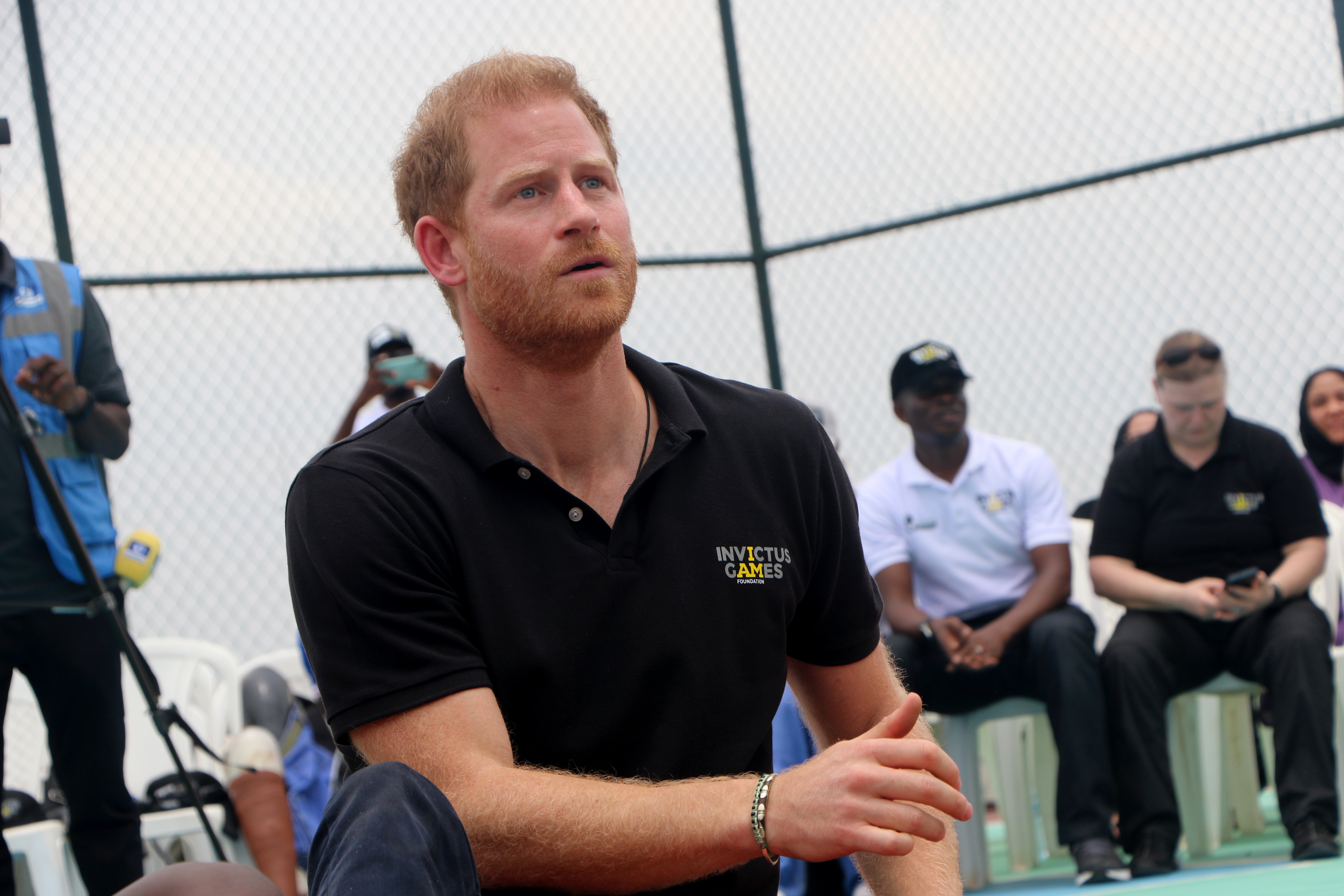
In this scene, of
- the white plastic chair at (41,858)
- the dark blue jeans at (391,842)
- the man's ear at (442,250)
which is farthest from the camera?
the white plastic chair at (41,858)

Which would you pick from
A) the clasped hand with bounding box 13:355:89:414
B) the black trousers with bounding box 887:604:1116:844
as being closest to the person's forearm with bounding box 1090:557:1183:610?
the black trousers with bounding box 887:604:1116:844

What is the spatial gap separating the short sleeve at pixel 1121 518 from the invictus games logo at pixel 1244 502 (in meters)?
0.25

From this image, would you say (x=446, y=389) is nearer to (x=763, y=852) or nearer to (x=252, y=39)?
(x=763, y=852)

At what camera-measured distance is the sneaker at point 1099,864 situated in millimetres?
3209

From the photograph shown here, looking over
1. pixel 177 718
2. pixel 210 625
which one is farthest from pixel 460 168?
pixel 210 625

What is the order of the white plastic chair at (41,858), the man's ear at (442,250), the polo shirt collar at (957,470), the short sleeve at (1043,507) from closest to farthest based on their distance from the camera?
1. the man's ear at (442,250)
2. the white plastic chair at (41,858)
3. the short sleeve at (1043,507)
4. the polo shirt collar at (957,470)

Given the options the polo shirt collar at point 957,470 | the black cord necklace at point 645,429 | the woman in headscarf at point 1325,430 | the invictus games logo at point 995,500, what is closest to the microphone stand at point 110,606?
the black cord necklace at point 645,429

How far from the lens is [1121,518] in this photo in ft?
12.5

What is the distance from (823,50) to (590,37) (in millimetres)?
873

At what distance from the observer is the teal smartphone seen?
154 inches

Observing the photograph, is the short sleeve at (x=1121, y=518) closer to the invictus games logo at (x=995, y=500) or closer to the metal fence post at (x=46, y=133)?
the invictus games logo at (x=995, y=500)

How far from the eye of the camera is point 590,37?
458 cm

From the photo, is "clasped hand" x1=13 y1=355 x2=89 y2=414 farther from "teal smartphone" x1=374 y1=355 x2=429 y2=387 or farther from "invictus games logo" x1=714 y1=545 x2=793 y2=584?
"invictus games logo" x1=714 y1=545 x2=793 y2=584

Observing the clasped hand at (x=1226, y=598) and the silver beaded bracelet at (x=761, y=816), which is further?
the clasped hand at (x=1226, y=598)
